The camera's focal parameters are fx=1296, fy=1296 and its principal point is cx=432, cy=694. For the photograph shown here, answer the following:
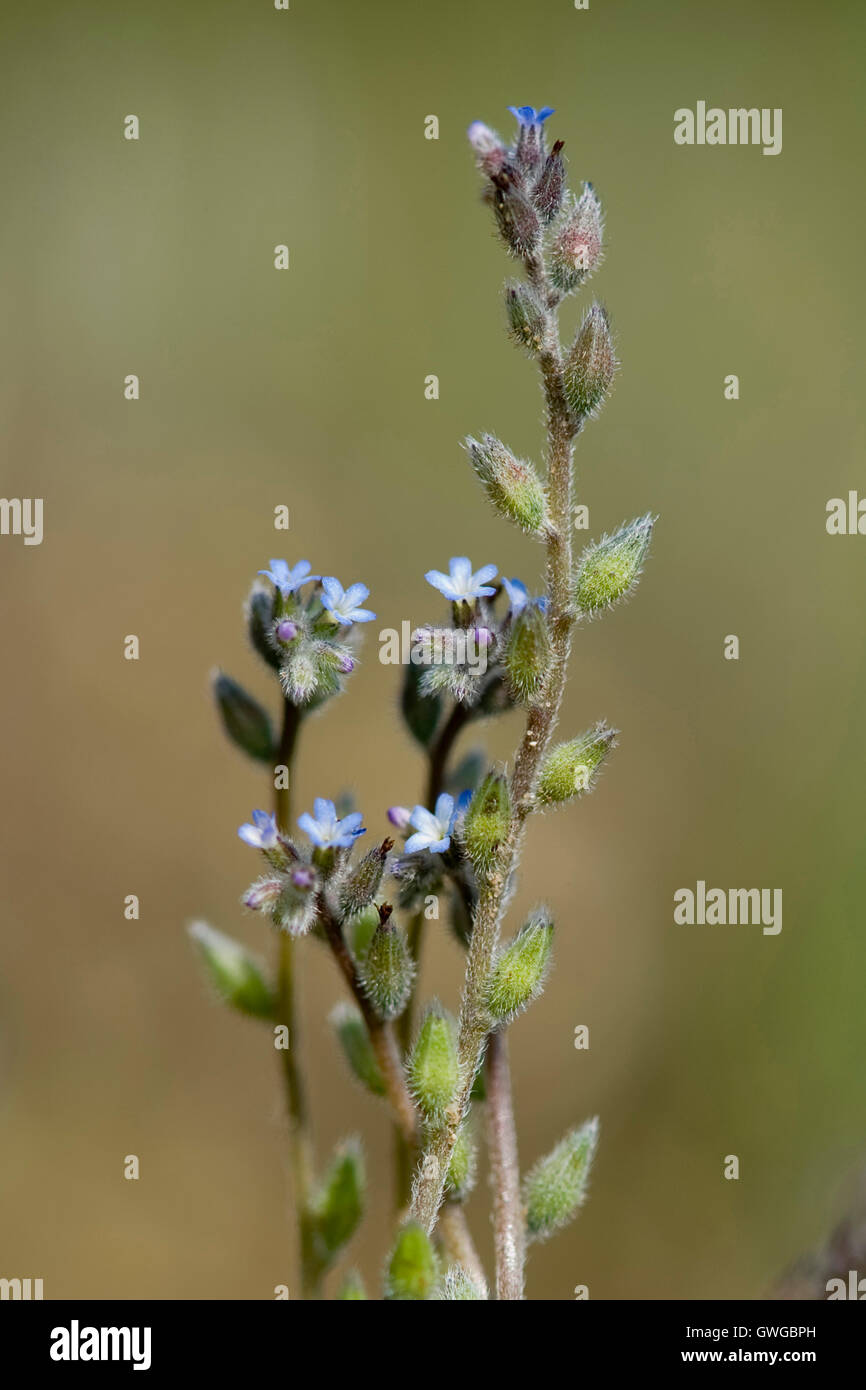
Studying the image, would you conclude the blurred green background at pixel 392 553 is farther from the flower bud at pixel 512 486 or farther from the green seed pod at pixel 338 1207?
the flower bud at pixel 512 486

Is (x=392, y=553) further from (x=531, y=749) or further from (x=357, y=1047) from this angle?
(x=531, y=749)

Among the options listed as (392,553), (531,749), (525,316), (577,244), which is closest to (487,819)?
(531,749)

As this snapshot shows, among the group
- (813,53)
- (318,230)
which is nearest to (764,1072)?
(318,230)

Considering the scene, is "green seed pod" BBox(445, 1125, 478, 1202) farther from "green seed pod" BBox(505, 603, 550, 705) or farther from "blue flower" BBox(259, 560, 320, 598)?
"blue flower" BBox(259, 560, 320, 598)

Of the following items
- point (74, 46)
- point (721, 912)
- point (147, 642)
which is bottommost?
point (721, 912)

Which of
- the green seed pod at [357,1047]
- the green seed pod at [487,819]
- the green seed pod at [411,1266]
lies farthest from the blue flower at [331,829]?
the green seed pod at [411,1266]
